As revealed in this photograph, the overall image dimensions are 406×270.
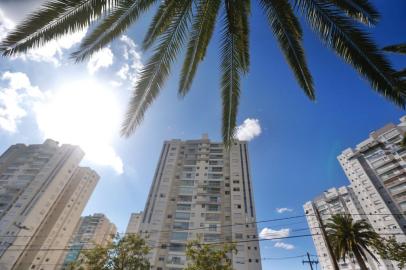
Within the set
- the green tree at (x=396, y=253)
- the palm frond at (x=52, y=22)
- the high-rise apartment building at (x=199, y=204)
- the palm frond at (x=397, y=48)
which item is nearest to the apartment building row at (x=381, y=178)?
the high-rise apartment building at (x=199, y=204)

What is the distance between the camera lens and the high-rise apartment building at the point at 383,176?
136 ft

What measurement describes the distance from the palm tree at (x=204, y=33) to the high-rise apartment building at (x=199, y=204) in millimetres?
29649

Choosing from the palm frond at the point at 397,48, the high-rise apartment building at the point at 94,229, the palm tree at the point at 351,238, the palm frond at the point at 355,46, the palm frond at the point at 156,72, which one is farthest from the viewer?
the high-rise apartment building at the point at 94,229

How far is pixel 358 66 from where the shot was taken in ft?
11.1

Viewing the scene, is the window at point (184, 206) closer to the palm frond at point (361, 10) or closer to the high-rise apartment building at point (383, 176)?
the high-rise apartment building at point (383, 176)

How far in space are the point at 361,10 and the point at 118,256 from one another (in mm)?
20927

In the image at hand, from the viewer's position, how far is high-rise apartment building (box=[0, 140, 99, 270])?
3997 centimetres

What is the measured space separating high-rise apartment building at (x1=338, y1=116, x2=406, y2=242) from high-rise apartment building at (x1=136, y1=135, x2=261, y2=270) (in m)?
29.0

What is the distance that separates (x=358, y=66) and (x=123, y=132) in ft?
15.0

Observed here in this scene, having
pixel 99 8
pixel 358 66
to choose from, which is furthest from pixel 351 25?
pixel 99 8

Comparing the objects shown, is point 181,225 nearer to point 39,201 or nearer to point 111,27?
point 39,201

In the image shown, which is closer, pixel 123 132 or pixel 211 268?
pixel 123 132

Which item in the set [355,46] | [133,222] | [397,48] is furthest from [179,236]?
[133,222]

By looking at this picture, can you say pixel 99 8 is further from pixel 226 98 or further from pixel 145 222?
pixel 145 222
